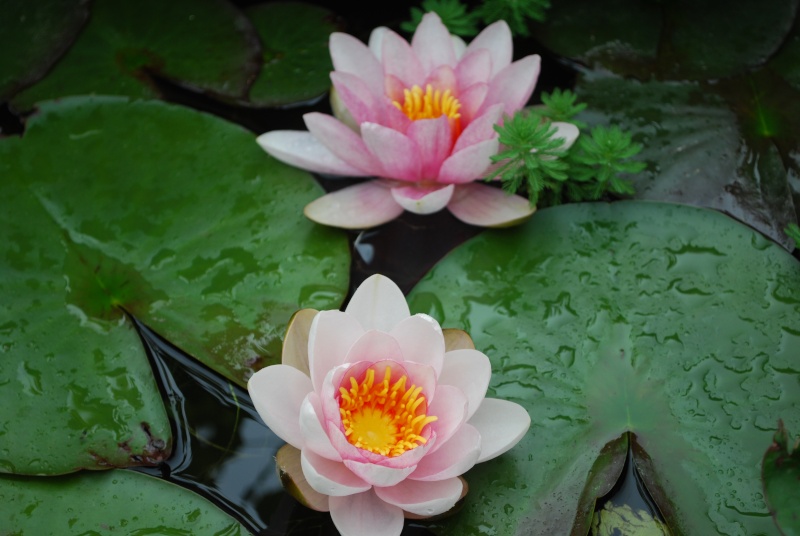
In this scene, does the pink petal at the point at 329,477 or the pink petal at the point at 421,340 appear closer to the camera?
the pink petal at the point at 329,477

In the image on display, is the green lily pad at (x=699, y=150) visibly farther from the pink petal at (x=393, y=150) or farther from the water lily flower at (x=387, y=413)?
the water lily flower at (x=387, y=413)

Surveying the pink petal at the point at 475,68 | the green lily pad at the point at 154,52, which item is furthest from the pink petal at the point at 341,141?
the green lily pad at the point at 154,52

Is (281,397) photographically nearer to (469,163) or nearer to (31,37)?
(469,163)

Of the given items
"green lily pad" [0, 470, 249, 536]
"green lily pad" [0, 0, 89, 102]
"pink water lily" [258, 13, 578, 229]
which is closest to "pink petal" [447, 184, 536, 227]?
"pink water lily" [258, 13, 578, 229]

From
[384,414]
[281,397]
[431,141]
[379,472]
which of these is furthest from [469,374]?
[431,141]

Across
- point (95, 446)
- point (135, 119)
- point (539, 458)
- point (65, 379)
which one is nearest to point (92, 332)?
point (65, 379)

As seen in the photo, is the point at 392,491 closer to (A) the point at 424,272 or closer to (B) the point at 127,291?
(A) the point at 424,272
